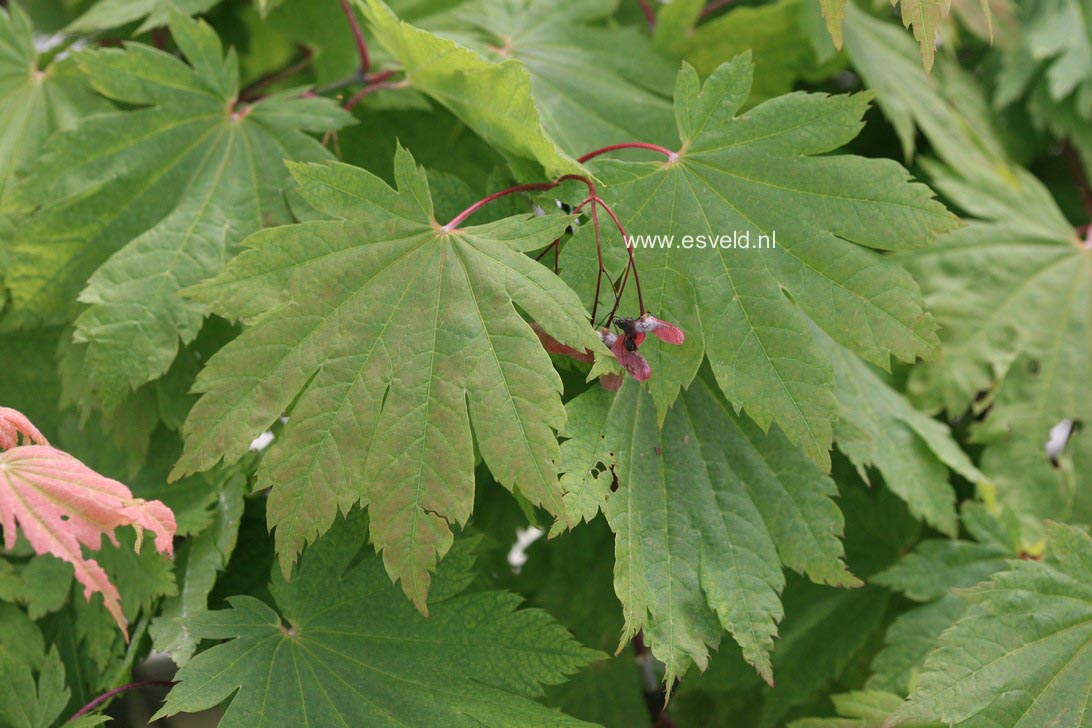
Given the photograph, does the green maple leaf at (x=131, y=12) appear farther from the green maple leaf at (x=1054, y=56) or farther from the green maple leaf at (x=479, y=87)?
the green maple leaf at (x=1054, y=56)

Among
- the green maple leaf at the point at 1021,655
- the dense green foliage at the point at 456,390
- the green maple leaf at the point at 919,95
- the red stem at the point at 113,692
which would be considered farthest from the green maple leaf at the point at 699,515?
the green maple leaf at the point at 919,95

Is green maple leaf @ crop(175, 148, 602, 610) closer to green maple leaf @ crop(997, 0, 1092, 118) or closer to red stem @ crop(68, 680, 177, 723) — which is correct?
red stem @ crop(68, 680, 177, 723)

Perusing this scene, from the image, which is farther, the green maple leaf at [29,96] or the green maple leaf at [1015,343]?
the green maple leaf at [1015,343]

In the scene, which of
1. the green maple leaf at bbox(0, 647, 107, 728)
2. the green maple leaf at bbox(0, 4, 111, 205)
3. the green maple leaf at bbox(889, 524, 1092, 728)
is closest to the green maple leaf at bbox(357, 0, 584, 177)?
the green maple leaf at bbox(0, 4, 111, 205)

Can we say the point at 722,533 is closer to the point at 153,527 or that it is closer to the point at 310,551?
the point at 310,551

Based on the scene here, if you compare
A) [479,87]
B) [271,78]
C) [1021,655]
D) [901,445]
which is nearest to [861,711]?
[1021,655]

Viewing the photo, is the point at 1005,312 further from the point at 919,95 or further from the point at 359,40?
the point at 359,40
